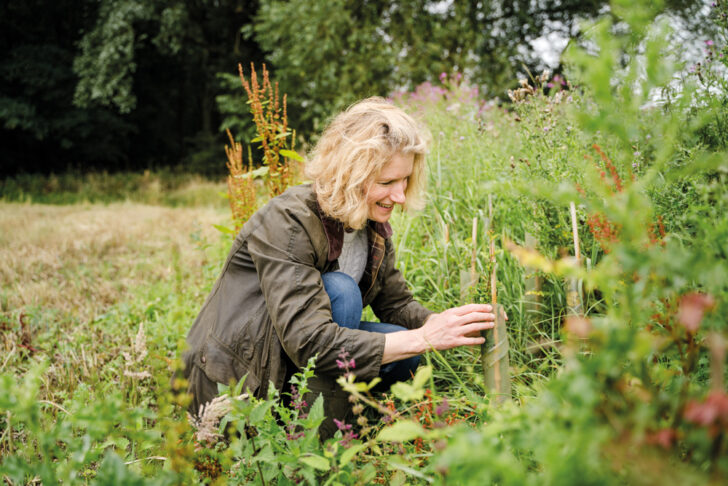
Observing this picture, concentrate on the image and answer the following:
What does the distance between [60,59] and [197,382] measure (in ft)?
52.0

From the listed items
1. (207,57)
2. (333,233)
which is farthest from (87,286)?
(207,57)

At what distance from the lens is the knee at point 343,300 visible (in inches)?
75.5

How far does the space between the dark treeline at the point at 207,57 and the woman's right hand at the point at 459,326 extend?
8.04 m

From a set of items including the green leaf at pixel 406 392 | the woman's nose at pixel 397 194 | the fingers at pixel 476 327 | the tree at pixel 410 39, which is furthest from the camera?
the tree at pixel 410 39

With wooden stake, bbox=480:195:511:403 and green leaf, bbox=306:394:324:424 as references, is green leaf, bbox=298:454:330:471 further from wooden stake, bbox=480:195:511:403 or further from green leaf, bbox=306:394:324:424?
wooden stake, bbox=480:195:511:403

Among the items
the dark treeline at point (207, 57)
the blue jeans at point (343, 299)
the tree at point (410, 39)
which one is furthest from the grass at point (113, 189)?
the blue jeans at point (343, 299)

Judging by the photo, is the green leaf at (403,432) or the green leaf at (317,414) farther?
the green leaf at (317,414)

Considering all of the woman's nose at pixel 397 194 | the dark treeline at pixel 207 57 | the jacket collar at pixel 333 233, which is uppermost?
the dark treeline at pixel 207 57

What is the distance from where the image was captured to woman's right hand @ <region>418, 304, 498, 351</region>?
1.59 m

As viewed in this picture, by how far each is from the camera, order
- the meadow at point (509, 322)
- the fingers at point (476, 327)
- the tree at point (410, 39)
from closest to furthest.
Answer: the meadow at point (509, 322)
the fingers at point (476, 327)
the tree at point (410, 39)

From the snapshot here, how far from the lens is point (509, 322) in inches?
90.7

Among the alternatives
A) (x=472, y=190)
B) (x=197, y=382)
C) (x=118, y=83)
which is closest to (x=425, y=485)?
(x=197, y=382)

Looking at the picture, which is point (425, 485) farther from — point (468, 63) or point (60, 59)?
point (60, 59)

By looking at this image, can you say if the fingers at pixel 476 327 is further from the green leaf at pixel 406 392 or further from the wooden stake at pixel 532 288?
the green leaf at pixel 406 392
